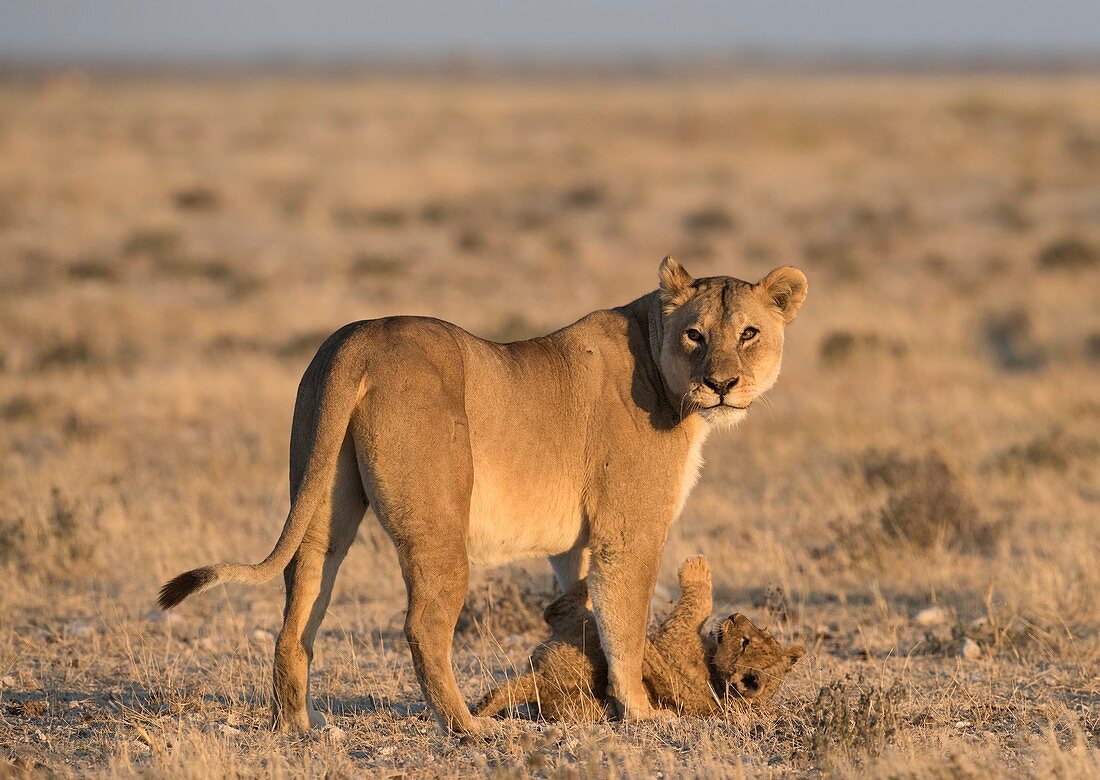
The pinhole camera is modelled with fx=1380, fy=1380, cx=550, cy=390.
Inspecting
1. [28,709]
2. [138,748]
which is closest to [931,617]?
[138,748]

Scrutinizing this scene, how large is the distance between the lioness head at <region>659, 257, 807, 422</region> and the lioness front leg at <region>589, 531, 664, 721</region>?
2.32ft

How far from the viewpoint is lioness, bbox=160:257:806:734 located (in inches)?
218

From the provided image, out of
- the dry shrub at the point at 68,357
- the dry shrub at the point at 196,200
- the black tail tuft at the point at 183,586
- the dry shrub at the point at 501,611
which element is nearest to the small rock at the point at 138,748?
the black tail tuft at the point at 183,586

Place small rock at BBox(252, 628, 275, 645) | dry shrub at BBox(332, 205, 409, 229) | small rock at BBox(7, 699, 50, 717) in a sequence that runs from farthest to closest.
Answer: dry shrub at BBox(332, 205, 409, 229) < small rock at BBox(252, 628, 275, 645) < small rock at BBox(7, 699, 50, 717)

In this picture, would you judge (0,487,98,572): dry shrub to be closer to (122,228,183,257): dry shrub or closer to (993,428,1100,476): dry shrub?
(993,428,1100,476): dry shrub

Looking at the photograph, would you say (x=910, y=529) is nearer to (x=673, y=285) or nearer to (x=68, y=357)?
(x=673, y=285)

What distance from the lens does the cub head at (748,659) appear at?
6.28 m

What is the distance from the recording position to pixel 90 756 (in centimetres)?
570

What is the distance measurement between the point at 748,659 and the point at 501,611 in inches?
92.5

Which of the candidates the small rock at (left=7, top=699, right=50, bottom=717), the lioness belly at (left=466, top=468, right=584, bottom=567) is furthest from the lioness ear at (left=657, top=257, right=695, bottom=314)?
the small rock at (left=7, top=699, right=50, bottom=717)

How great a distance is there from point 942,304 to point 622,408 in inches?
579

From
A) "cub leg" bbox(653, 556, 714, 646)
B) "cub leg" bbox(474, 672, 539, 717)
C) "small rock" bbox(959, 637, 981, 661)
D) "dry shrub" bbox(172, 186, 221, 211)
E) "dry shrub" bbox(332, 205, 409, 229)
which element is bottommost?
"small rock" bbox(959, 637, 981, 661)

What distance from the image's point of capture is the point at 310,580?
19.1 feet

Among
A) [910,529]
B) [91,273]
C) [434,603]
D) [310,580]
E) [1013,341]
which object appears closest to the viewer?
[434,603]
